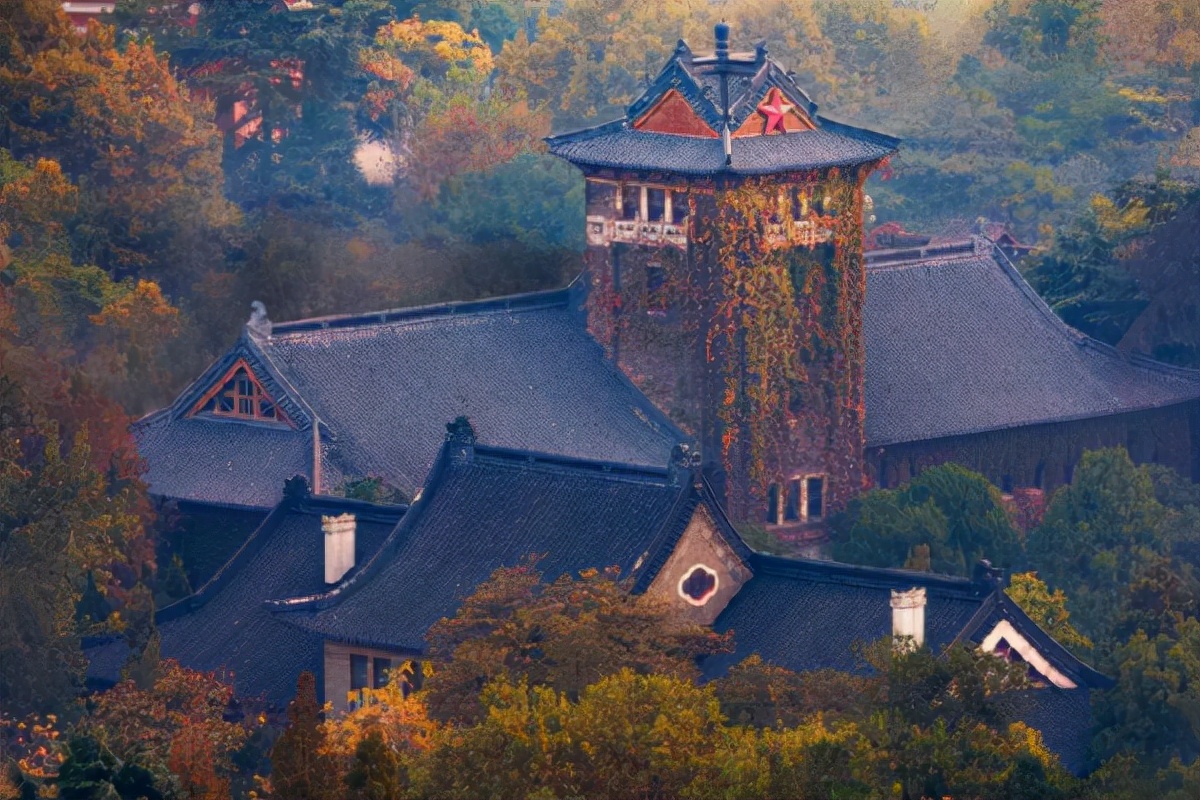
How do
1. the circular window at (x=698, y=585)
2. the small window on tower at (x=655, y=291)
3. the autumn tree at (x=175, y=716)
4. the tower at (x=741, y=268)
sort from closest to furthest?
the autumn tree at (x=175, y=716) < the circular window at (x=698, y=585) < the tower at (x=741, y=268) < the small window on tower at (x=655, y=291)

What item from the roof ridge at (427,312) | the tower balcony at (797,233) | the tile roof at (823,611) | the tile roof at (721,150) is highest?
the tile roof at (721,150)

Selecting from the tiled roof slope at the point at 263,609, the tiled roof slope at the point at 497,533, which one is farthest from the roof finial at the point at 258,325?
the tiled roof slope at the point at 497,533

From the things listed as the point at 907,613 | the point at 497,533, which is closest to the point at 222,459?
the point at 497,533

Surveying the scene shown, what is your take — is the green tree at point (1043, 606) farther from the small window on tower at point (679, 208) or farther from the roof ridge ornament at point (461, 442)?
the small window on tower at point (679, 208)

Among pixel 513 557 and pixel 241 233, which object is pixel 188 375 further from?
pixel 513 557

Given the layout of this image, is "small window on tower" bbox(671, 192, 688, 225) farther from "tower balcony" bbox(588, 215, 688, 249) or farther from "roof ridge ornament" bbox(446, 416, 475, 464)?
"roof ridge ornament" bbox(446, 416, 475, 464)

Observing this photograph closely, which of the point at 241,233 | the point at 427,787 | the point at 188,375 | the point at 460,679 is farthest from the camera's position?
the point at 241,233

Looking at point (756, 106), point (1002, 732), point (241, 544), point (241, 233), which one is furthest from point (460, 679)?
point (241, 233)
